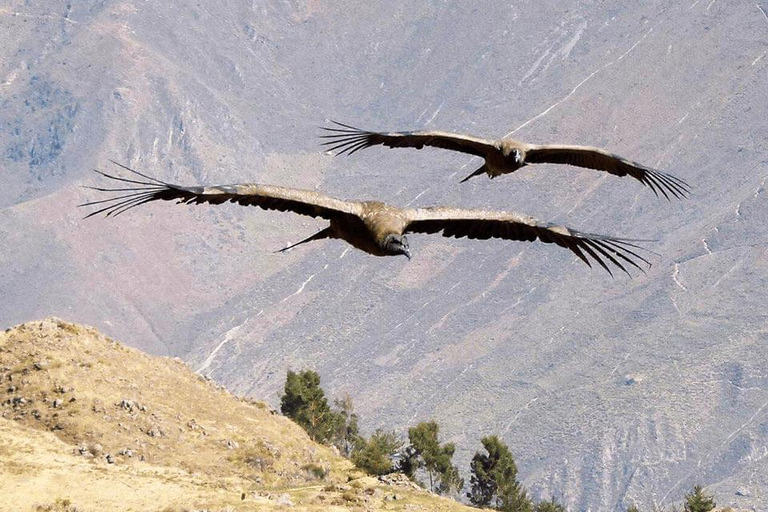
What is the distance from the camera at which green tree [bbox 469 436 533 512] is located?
364 feet

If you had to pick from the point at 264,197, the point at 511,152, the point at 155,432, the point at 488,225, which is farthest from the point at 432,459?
the point at 264,197

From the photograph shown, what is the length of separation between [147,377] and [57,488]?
51.3 feet

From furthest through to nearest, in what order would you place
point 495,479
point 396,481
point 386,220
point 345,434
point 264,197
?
point 345,434 < point 495,479 < point 396,481 < point 386,220 < point 264,197

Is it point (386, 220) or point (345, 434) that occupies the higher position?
point (345, 434)

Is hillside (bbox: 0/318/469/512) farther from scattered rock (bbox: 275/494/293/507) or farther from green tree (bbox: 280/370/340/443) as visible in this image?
green tree (bbox: 280/370/340/443)

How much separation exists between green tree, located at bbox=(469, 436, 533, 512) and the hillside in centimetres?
4391

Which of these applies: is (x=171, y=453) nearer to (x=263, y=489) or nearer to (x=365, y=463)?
(x=263, y=489)

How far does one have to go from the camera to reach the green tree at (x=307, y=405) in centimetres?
9812

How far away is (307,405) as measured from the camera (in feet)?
333

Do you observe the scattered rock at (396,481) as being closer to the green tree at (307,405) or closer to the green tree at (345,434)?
the green tree at (307,405)

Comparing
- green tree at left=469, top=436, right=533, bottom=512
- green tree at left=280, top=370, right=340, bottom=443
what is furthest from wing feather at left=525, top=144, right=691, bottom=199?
green tree at left=469, top=436, right=533, bottom=512

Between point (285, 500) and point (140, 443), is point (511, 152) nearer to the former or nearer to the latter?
point (285, 500)

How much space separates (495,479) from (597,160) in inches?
2625

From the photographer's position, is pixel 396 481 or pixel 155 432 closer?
pixel 396 481
